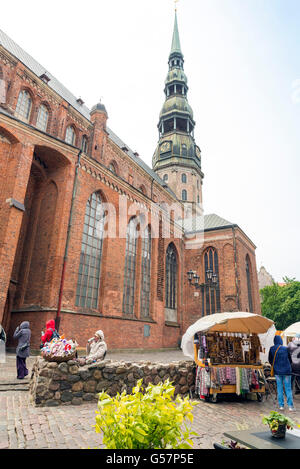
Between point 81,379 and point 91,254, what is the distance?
9436mm

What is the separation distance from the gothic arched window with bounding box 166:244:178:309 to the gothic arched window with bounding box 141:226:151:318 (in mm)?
3584

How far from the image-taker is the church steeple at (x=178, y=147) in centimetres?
4112

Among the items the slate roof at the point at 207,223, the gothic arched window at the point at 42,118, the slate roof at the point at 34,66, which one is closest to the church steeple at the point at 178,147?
the slate roof at the point at 207,223

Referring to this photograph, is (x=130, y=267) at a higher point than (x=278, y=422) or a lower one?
higher

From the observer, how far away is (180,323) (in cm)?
2328

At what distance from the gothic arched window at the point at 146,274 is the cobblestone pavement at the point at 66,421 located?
11.5m

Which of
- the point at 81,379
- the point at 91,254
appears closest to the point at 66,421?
the point at 81,379

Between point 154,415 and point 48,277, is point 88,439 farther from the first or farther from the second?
point 48,277

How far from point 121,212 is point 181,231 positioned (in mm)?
9108

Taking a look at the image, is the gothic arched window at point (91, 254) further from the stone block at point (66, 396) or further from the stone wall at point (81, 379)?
the stone block at point (66, 396)

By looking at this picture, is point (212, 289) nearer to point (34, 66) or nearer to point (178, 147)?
point (34, 66)

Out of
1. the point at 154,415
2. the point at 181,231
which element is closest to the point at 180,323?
the point at 181,231

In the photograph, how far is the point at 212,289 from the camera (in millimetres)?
24484

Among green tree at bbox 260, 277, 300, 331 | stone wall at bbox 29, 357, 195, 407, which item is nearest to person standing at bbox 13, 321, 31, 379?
stone wall at bbox 29, 357, 195, 407
